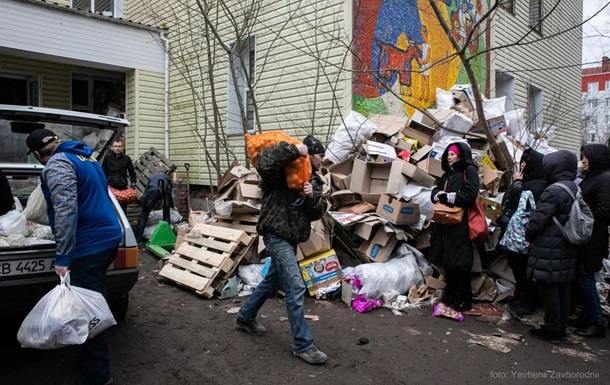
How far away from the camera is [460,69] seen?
10875 mm

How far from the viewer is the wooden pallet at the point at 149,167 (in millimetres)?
10172

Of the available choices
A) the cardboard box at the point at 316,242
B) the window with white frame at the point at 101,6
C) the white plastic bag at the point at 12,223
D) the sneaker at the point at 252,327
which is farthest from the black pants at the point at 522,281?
the window with white frame at the point at 101,6

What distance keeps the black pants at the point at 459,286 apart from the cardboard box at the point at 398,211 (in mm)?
860

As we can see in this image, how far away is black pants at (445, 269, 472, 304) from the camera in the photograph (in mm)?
5047

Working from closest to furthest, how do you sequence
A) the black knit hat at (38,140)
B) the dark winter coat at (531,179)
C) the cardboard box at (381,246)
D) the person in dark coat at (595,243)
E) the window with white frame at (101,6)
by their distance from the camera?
1. the black knit hat at (38,140)
2. the person in dark coat at (595,243)
3. the dark winter coat at (531,179)
4. the cardboard box at (381,246)
5. the window with white frame at (101,6)

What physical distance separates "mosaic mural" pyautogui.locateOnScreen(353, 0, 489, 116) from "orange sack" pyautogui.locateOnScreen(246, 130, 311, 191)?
416cm

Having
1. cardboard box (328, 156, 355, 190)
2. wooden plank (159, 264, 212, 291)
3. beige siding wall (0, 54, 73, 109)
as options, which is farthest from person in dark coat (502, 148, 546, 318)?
beige siding wall (0, 54, 73, 109)

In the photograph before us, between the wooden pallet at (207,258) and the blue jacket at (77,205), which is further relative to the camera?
the wooden pallet at (207,258)

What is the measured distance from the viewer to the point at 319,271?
5.44 m

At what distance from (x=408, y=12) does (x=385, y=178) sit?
4.87m

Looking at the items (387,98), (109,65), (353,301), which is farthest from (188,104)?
(353,301)

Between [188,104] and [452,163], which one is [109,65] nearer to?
[188,104]

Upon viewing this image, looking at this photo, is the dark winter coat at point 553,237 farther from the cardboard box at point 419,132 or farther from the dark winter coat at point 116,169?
the dark winter coat at point 116,169

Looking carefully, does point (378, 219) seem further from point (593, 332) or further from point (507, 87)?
point (507, 87)
